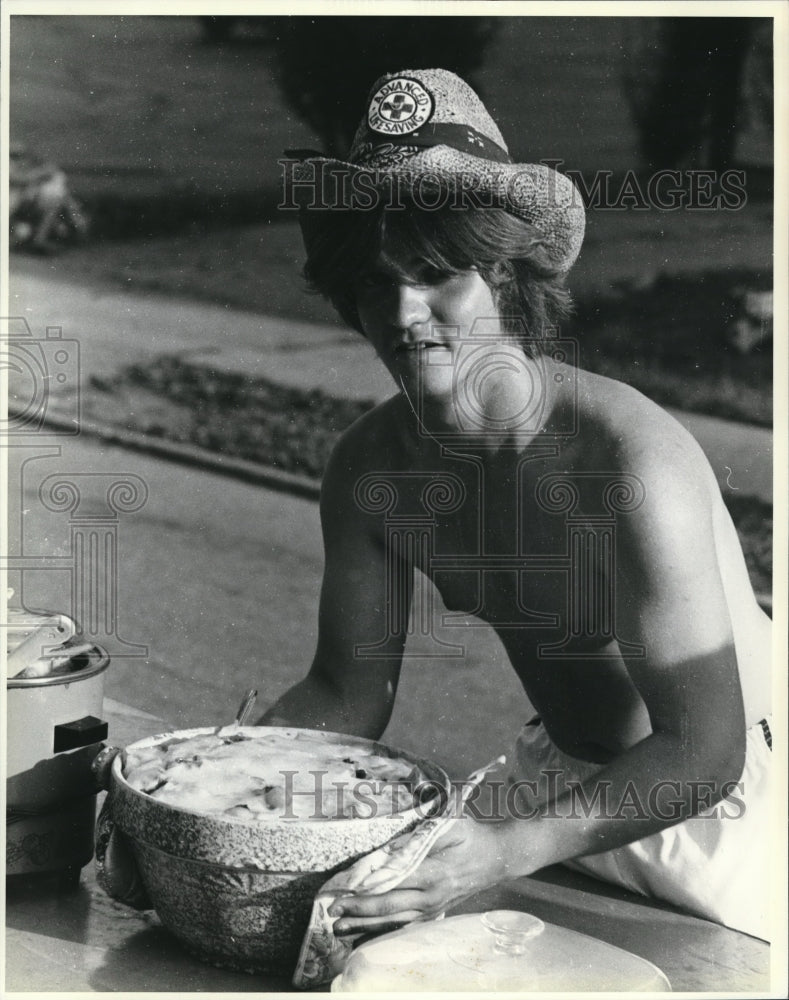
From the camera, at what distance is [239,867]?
1396mm

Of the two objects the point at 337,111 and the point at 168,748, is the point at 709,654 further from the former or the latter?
the point at 337,111

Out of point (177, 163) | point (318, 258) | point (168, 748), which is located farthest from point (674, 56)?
point (168, 748)

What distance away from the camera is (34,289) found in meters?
2.09

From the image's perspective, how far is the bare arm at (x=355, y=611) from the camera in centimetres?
217

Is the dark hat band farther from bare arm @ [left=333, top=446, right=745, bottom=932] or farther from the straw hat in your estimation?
bare arm @ [left=333, top=446, right=745, bottom=932]

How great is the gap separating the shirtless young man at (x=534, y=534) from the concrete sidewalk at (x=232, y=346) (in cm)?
19

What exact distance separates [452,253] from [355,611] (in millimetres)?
722

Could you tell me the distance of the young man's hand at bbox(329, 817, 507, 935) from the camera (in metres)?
1.41

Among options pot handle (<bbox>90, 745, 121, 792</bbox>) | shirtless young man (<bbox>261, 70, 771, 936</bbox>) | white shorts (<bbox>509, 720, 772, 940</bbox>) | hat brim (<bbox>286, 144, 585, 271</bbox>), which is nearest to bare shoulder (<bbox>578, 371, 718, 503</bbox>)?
shirtless young man (<bbox>261, 70, 771, 936</bbox>)

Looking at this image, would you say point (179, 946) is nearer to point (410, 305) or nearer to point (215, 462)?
point (410, 305)

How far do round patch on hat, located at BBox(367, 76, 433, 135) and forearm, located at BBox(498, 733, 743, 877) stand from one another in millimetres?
1083

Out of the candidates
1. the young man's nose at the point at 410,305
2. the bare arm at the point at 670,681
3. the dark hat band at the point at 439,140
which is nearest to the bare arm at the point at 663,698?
the bare arm at the point at 670,681

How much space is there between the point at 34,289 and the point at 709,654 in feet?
4.50

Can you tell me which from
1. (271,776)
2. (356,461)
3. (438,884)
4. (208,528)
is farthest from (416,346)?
(208,528)
